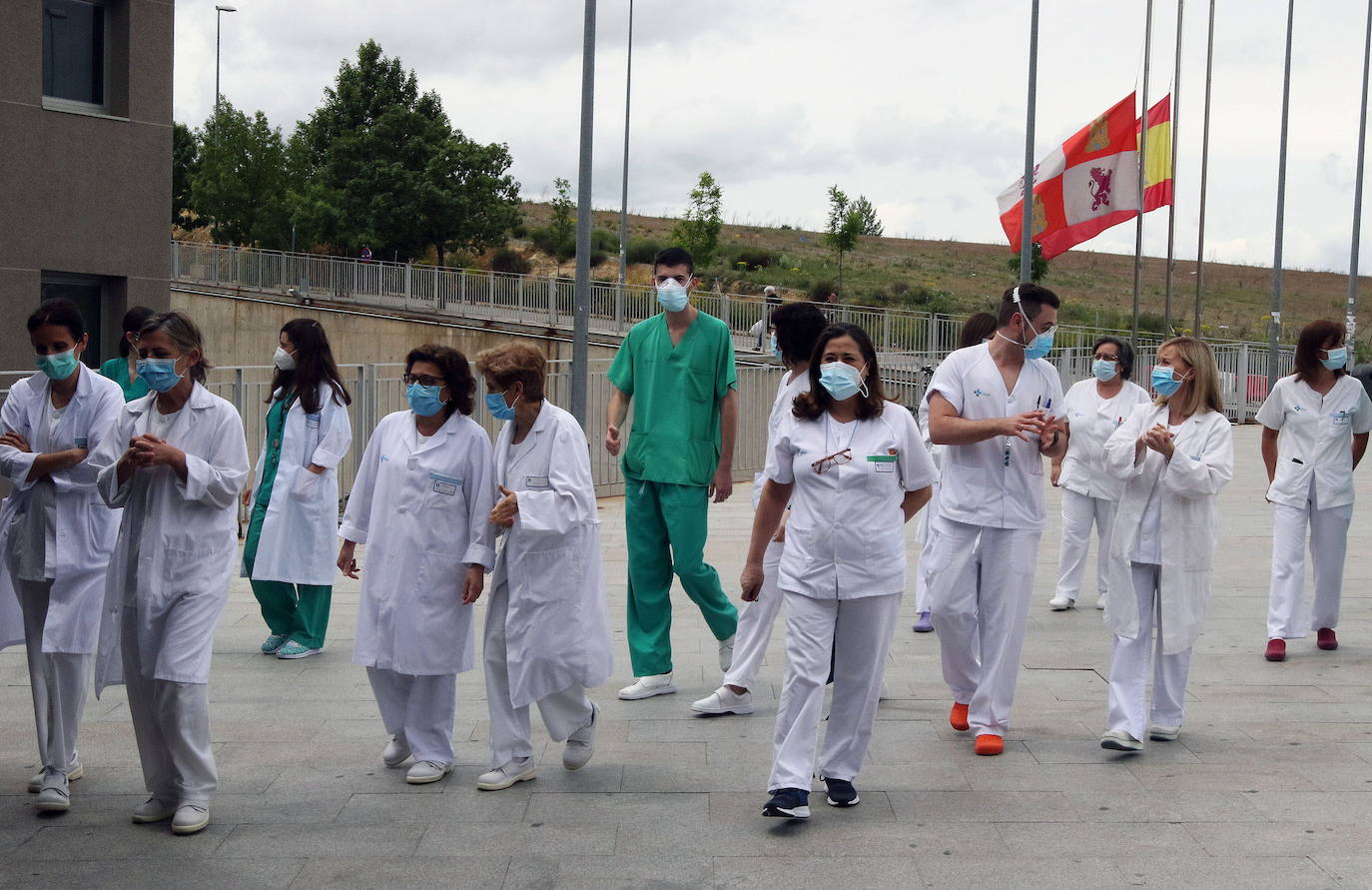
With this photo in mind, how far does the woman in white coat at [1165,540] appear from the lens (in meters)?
6.28

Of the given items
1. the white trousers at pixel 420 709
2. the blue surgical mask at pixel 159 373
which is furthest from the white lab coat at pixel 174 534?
the white trousers at pixel 420 709

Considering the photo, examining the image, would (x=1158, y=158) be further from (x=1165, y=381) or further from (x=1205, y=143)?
(x=1165, y=381)

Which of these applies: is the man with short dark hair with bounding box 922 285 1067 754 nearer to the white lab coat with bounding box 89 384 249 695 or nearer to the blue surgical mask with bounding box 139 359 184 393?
the white lab coat with bounding box 89 384 249 695

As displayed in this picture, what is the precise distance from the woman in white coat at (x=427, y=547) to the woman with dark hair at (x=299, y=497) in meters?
2.45

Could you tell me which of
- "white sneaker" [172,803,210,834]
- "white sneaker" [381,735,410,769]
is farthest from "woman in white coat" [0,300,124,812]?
"white sneaker" [381,735,410,769]

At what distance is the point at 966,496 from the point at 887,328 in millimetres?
22527

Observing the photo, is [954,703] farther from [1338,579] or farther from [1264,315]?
[1264,315]

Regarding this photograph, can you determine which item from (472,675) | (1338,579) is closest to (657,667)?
(472,675)

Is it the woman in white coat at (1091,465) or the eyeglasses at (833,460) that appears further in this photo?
the woman in white coat at (1091,465)

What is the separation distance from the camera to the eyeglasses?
→ 213 inches

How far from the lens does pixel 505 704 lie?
5.80 metres

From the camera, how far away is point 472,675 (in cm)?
792

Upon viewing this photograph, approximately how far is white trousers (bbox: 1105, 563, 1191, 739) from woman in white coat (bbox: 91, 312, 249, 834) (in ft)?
11.8

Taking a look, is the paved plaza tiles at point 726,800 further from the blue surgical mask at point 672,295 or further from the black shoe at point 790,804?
the blue surgical mask at point 672,295
